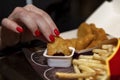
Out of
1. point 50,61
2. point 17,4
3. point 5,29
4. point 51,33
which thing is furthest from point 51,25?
point 17,4

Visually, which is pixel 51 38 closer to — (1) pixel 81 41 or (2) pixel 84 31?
(1) pixel 81 41

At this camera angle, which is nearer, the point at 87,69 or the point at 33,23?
the point at 87,69

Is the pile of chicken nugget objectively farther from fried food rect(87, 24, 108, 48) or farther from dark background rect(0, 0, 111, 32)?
dark background rect(0, 0, 111, 32)

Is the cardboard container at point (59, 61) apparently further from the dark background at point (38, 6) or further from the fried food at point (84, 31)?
the fried food at point (84, 31)

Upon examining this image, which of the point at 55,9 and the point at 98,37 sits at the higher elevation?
the point at 55,9

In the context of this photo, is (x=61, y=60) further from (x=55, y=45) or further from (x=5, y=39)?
(x=5, y=39)

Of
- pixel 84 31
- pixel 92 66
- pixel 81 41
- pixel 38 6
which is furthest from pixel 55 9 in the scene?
pixel 92 66
